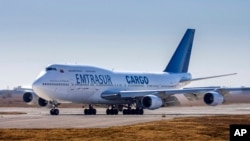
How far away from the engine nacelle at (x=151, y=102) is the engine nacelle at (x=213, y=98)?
4553 mm

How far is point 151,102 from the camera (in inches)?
2356

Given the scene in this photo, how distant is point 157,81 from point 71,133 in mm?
42218

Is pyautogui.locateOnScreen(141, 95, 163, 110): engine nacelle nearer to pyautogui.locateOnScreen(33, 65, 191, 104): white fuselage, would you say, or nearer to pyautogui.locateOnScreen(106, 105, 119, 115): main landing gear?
pyautogui.locateOnScreen(106, 105, 119, 115): main landing gear

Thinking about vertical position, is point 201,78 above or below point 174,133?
above

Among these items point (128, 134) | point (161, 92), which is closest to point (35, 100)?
point (161, 92)

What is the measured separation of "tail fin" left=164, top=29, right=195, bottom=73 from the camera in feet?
253

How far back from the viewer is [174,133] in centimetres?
3041

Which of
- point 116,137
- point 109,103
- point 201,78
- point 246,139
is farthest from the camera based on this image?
point 201,78

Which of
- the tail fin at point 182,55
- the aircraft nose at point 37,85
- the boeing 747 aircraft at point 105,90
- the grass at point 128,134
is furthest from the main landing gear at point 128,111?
the grass at point 128,134

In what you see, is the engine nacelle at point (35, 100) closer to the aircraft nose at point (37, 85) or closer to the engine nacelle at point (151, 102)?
the aircraft nose at point (37, 85)

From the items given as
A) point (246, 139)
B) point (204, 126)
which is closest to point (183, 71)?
point (204, 126)

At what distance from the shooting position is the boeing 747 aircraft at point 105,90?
5866 centimetres

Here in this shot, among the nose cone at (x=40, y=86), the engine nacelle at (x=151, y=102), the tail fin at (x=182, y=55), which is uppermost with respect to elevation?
the tail fin at (x=182, y=55)

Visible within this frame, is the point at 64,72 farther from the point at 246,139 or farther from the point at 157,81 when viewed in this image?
the point at 246,139
